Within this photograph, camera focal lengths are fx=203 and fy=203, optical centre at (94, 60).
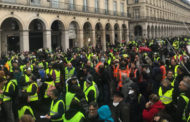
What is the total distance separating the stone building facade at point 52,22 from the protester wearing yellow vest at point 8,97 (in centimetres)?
1528

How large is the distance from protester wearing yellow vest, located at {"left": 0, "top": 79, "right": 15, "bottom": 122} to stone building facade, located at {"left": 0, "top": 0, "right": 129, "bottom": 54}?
15.3m

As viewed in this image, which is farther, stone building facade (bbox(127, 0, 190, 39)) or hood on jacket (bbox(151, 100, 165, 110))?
stone building facade (bbox(127, 0, 190, 39))

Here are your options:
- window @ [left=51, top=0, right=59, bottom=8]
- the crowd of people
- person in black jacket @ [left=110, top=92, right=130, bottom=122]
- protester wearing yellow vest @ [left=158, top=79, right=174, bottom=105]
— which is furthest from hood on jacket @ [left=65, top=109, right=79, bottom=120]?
window @ [left=51, top=0, right=59, bottom=8]

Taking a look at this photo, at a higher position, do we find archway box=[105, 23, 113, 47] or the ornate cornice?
the ornate cornice

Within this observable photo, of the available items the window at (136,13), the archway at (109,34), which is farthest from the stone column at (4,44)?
the window at (136,13)

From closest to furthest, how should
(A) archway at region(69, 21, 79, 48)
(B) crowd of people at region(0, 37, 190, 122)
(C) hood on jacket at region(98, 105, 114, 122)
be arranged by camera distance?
(C) hood on jacket at region(98, 105, 114, 122), (B) crowd of people at region(0, 37, 190, 122), (A) archway at region(69, 21, 79, 48)

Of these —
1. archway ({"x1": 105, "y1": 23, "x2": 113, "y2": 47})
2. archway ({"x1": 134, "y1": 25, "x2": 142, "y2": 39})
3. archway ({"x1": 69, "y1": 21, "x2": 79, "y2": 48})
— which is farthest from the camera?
archway ({"x1": 134, "y1": 25, "x2": 142, "y2": 39})

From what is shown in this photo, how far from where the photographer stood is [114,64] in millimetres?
9633

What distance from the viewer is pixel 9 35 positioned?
76.3 feet

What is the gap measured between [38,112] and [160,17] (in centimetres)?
5998

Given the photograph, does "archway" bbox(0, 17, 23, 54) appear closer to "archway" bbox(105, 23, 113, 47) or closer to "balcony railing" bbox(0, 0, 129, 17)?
"balcony railing" bbox(0, 0, 129, 17)

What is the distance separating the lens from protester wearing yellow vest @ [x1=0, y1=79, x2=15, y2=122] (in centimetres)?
592

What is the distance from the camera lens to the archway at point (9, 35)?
73.9 ft

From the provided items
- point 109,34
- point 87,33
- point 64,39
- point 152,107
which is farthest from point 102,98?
point 109,34
